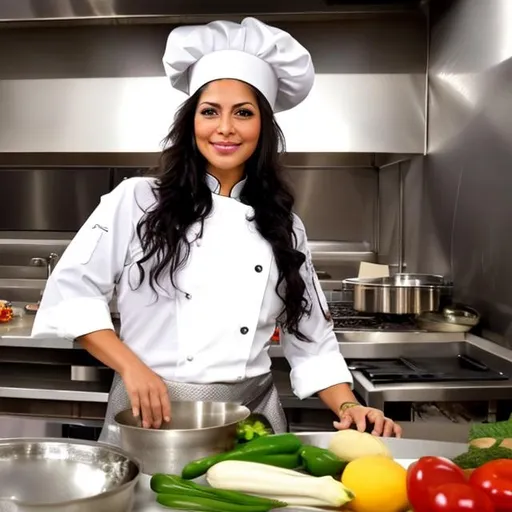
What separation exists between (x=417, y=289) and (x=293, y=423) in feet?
2.14

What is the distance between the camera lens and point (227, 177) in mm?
1568

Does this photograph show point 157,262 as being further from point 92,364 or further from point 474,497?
point 92,364

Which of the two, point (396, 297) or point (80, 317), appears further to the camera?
point (396, 297)

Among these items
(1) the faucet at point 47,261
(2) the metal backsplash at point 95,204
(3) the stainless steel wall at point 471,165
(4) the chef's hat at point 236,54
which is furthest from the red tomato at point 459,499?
(1) the faucet at point 47,261

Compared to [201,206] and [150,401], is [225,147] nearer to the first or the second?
[201,206]

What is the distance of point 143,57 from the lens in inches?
125

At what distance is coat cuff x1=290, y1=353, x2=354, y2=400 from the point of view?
150cm

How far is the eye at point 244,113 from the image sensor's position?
1452 millimetres

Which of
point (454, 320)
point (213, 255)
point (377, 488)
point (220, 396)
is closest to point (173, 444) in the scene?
point (377, 488)

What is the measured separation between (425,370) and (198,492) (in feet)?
4.68

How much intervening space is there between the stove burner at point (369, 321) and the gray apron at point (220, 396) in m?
0.89

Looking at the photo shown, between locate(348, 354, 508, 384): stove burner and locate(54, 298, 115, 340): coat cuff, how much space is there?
0.92 m

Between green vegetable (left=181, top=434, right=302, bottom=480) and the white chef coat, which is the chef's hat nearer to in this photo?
the white chef coat

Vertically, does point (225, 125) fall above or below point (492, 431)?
above
